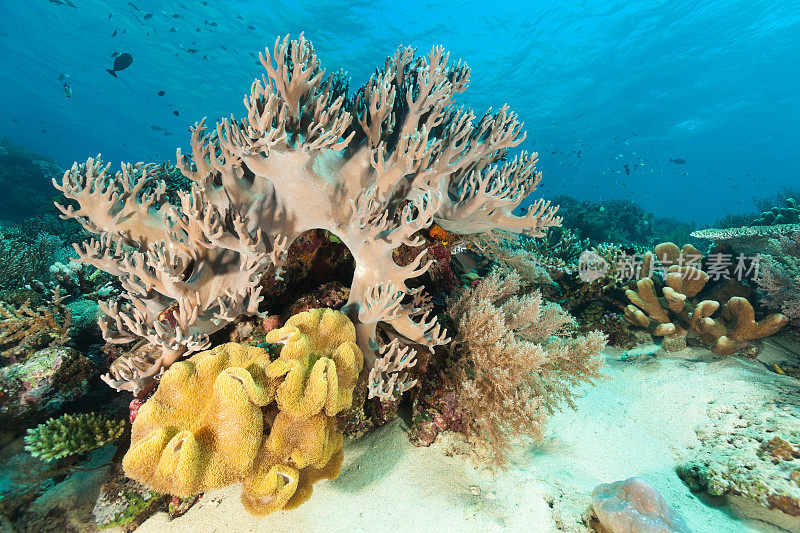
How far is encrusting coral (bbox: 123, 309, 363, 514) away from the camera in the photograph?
6.47ft

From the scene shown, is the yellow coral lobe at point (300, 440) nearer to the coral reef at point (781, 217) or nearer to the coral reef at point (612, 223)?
the coral reef at point (781, 217)

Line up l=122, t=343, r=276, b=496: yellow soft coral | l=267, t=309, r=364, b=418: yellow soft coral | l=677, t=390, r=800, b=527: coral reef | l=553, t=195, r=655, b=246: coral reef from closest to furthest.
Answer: l=122, t=343, r=276, b=496: yellow soft coral < l=267, t=309, r=364, b=418: yellow soft coral < l=677, t=390, r=800, b=527: coral reef < l=553, t=195, r=655, b=246: coral reef

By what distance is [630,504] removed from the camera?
2363mm

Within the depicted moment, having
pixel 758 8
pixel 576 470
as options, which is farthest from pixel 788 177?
pixel 576 470

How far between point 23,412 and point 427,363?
3.82m

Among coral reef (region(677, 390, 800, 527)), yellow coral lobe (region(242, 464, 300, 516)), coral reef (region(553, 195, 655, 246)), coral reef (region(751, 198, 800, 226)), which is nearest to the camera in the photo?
yellow coral lobe (region(242, 464, 300, 516))

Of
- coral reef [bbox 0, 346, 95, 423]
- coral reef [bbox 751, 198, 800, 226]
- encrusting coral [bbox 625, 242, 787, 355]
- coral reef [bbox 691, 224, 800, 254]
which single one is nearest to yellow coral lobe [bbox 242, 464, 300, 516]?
coral reef [bbox 0, 346, 95, 423]

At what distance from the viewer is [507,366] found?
312cm

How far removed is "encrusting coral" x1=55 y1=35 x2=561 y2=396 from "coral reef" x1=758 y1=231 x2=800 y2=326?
14.7 ft

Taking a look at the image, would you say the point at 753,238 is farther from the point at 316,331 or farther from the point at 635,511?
the point at 316,331

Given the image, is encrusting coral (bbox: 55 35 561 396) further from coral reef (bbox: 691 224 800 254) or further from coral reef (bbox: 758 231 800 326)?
coral reef (bbox: 691 224 800 254)

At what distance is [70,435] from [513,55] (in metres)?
44.8

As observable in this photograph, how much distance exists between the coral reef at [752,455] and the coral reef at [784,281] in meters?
1.67

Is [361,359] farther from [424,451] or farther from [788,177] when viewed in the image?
[788,177]
